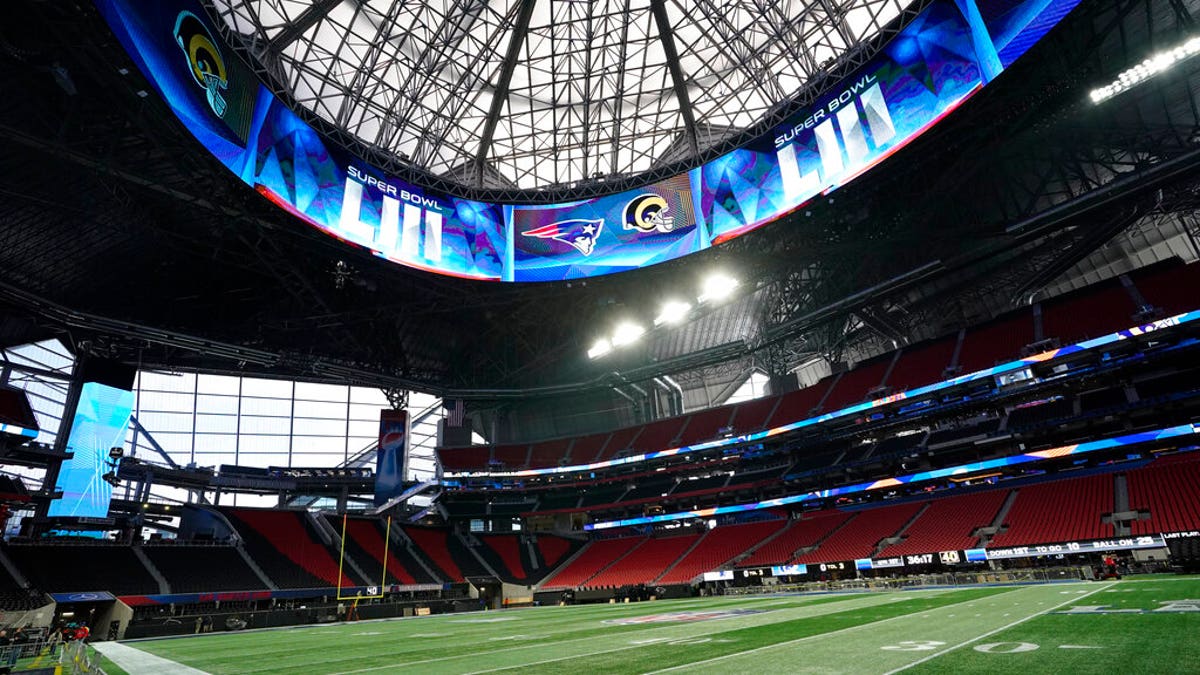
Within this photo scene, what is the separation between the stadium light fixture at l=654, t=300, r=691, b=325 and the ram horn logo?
3147cm

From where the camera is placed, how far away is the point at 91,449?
38.8 m

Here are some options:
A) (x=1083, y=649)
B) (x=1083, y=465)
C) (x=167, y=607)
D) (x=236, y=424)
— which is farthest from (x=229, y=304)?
(x=1083, y=465)

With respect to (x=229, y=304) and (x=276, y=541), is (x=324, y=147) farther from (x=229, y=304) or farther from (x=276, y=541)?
(x=276, y=541)

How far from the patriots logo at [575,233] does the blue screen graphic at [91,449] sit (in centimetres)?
3048

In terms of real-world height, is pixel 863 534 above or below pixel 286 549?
below

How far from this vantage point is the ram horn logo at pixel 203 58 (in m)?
23.0

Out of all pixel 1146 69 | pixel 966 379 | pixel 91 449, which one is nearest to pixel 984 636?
pixel 1146 69

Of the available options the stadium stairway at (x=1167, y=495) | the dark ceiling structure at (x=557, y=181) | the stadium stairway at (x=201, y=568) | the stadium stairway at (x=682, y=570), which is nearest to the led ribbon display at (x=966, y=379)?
the stadium stairway at (x=1167, y=495)

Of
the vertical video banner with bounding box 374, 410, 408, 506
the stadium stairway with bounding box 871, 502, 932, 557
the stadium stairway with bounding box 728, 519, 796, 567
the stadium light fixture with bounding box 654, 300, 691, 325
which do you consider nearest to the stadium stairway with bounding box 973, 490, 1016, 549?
the stadium stairway with bounding box 871, 502, 932, 557

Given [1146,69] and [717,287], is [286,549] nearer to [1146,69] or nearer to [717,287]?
[717,287]

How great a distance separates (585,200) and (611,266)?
5.99m

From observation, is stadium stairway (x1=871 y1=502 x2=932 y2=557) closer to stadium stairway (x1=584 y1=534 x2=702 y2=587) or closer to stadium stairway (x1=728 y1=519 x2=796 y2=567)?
stadium stairway (x1=728 y1=519 x2=796 y2=567)

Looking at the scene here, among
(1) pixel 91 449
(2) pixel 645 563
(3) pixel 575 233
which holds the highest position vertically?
(3) pixel 575 233

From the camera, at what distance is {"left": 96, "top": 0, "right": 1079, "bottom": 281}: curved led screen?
23641 mm
